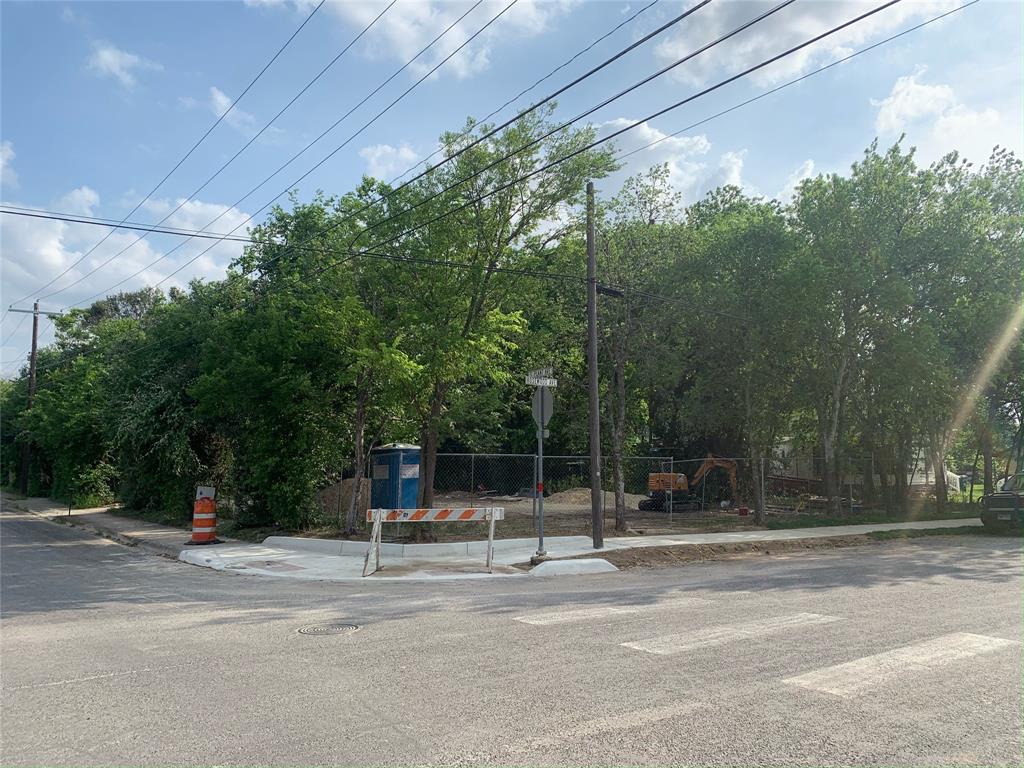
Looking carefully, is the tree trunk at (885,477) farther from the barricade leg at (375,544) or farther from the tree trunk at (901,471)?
the barricade leg at (375,544)

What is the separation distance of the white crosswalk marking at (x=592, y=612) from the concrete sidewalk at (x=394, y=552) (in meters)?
4.16

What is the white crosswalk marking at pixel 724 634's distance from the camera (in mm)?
6855

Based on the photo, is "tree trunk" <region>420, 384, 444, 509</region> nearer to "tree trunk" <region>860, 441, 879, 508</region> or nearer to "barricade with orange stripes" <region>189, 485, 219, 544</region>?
"barricade with orange stripes" <region>189, 485, 219, 544</region>

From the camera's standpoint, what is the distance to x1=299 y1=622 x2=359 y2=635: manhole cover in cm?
778

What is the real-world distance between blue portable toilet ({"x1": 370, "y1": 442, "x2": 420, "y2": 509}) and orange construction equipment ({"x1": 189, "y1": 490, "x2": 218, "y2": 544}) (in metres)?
4.04

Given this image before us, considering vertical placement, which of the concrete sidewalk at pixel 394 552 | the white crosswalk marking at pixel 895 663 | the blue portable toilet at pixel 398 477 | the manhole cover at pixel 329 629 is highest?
the blue portable toilet at pixel 398 477

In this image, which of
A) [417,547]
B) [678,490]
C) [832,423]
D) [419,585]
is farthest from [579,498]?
[419,585]

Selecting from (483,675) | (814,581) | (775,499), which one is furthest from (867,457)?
(483,675)

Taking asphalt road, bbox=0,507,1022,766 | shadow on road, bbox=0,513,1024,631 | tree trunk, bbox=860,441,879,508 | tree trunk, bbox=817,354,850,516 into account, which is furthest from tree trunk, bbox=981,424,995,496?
asphalt road, bbox=0,507,1022,766

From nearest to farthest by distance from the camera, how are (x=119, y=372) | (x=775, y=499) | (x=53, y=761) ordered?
(x=53, y=761) → (x=119, y=372) → (x=775, y=499)

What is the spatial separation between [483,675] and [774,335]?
63.6ft

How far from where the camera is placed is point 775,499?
32500 millimetres

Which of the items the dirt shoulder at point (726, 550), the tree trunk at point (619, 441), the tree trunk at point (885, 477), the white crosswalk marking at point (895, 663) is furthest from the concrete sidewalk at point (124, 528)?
the tree trunk at point (885, 477)

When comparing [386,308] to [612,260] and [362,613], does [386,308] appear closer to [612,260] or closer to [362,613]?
[612,260]
